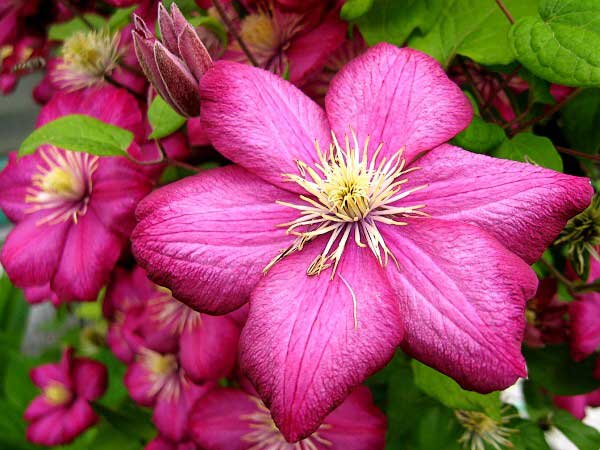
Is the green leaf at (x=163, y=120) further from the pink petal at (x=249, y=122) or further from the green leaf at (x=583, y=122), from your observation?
the green leaf at (x=583, y=122)

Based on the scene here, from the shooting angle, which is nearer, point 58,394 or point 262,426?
point 262,426

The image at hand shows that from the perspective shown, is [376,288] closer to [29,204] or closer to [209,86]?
[209,86]

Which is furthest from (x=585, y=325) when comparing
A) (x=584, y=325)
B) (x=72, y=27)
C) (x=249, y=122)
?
(x=72, y=27)

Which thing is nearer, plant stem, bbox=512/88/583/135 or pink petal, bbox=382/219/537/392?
pink petal, bbox=382/219/537/392

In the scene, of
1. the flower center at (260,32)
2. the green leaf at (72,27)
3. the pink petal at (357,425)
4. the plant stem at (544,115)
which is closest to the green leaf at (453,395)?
the pink petal at (357,425)

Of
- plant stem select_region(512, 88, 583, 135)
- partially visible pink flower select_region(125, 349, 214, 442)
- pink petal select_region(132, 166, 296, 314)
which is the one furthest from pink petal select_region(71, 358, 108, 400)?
plant stem select_region(512, 88, 583, 135)

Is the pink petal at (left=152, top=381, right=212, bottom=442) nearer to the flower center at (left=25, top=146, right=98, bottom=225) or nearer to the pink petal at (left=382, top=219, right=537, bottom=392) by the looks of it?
the flower center at (left=25, top=146, right=98, bottom=225)

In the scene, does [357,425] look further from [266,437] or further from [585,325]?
[585,325]
